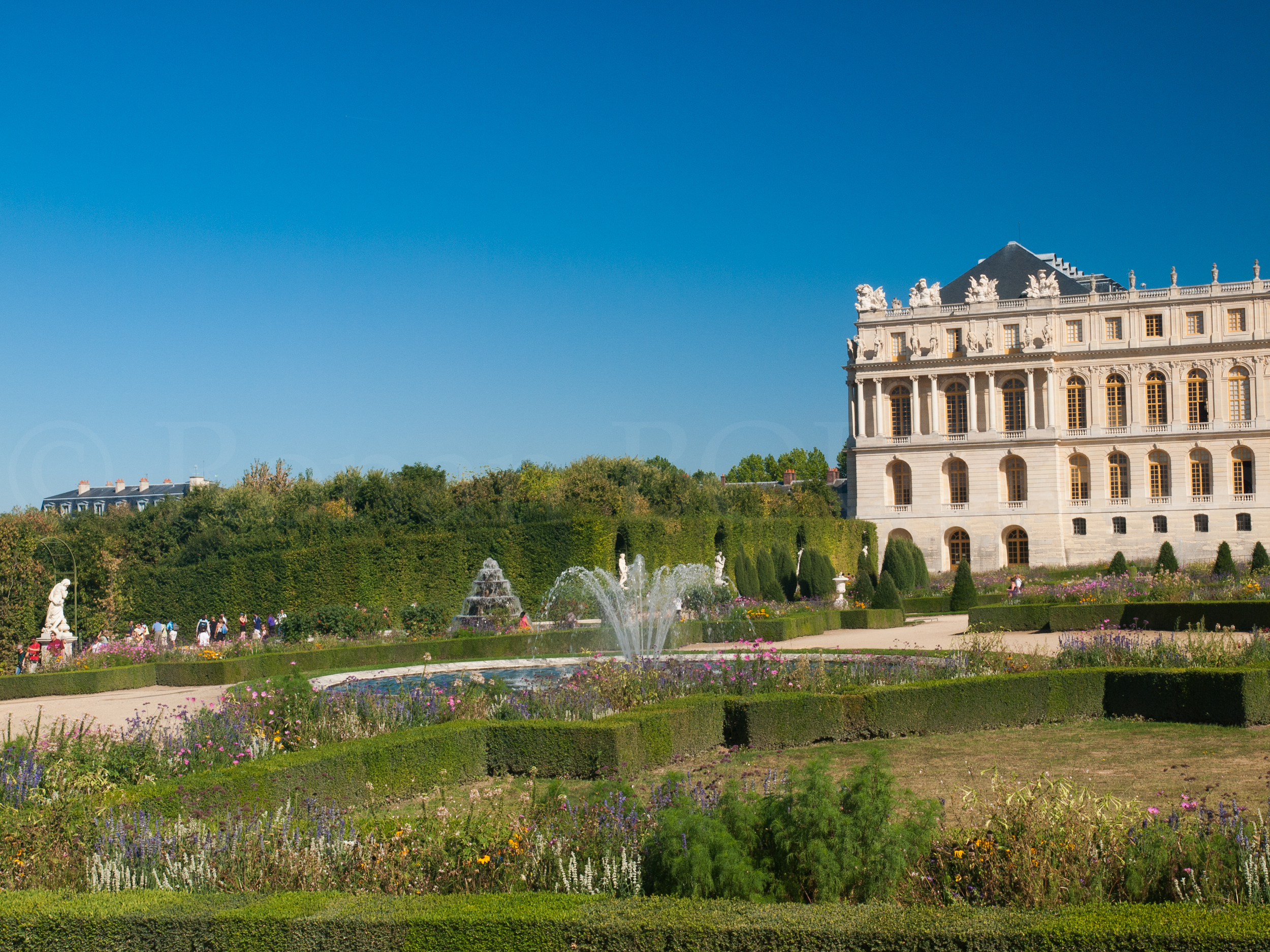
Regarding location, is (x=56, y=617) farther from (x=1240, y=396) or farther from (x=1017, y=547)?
(x=1240, y=396)

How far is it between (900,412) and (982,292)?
22.6 feet

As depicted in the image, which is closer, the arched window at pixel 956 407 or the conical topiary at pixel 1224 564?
the conical topiary at pixel 1224 564

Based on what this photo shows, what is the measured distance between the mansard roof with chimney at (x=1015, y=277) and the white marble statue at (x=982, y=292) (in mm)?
1156

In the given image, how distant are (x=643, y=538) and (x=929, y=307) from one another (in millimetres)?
27986

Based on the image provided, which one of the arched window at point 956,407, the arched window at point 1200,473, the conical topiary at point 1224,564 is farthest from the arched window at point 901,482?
the conical topiary at point 1224,564

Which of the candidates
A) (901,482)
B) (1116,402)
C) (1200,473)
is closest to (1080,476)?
(1116,402)

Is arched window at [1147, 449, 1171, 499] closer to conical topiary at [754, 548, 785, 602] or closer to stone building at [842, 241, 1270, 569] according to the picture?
stone building at [842, 241, 1270, 569]

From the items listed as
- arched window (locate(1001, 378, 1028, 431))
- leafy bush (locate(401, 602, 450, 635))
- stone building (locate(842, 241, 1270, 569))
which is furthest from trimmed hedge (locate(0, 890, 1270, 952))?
arched window (locate(1001, 378, 1028, 431))

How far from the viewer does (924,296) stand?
5500cm

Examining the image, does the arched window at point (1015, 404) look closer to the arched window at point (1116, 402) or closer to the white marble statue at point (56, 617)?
the arched window at point (1116, 402)

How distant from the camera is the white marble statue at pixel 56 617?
74.4ft

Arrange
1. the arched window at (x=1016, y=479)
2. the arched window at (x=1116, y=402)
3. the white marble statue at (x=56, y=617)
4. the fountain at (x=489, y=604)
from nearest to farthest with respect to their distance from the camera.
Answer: the white marble statue at (x=56, y=617) → the fountain at (x=489, y=604) → the arched window at (x=1116, y=402) → the arched window at (x=1016, y=479)

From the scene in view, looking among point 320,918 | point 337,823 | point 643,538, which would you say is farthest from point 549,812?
point 643,538

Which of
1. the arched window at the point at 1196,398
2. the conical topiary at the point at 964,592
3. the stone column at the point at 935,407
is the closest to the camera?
the conical topiary at the point at 964,592
